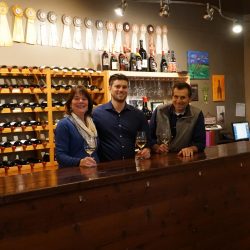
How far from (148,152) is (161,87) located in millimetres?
3427

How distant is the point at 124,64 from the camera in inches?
215

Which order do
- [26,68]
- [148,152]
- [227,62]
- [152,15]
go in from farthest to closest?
1. [227,62]
2. [152,15]
3. [26,68]
4. [148,152]

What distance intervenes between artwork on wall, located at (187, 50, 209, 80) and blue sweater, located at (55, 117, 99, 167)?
4.32 m

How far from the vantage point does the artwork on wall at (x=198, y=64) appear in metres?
6.75

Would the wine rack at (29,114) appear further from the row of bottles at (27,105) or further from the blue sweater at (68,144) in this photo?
the blue sweater at (68,144)

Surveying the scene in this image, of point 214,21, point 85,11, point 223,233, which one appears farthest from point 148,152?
point 214,21

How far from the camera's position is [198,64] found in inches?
272

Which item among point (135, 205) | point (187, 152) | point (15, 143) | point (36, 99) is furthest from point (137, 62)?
point (135, 205)

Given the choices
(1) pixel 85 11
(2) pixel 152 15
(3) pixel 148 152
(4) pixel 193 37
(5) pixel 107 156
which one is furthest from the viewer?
(4) pixel 193 37

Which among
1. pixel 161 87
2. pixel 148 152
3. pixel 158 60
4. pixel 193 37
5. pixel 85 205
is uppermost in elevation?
pixel 193 37

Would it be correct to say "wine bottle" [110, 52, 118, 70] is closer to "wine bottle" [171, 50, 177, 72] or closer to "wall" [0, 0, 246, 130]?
"wall" [0, 0, 246, 130]

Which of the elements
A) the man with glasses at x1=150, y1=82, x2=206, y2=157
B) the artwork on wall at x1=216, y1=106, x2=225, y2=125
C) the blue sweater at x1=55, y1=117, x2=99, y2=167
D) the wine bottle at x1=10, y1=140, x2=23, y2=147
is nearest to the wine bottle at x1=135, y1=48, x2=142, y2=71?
the wine bottle at x1=10, y1=140, x2=23, y2=147

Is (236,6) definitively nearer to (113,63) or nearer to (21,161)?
(113,63)

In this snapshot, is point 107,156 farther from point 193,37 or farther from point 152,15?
point 193,37
